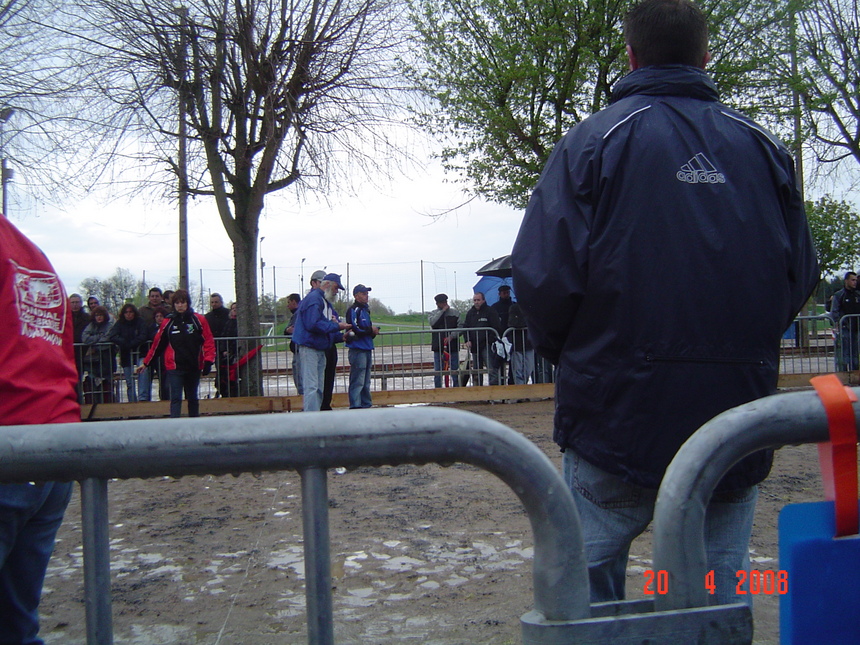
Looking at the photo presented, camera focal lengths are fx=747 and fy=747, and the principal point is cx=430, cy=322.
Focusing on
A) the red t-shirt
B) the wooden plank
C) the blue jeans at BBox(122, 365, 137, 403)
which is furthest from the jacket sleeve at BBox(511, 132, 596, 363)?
the blue jeans at BBox(122, 365, 137, 403)

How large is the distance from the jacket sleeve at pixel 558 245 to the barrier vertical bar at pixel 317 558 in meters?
0.73

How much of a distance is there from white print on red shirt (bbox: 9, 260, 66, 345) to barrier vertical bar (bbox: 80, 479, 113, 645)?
0.85 metres

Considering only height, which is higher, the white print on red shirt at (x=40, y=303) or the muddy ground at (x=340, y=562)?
the white print on red shirt at (x=40, y=303)

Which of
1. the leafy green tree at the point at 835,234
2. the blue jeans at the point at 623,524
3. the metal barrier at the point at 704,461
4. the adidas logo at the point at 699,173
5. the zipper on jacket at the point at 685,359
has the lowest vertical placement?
the blue jeans at the point at 623,524

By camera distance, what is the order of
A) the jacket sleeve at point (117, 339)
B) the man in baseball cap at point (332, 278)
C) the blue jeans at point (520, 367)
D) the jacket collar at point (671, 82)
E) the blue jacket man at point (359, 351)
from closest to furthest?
1. the jacket collar at point (671, 82)
2. the man in baseball cap at point (332, 278)
3. the blue jacket man at point (359, 351)
4. the jacket sleeve at point (117, 339)
5. the blue jeans at point (520, 367)

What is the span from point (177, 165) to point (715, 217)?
1095 cm

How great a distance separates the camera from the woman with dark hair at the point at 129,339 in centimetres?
1087

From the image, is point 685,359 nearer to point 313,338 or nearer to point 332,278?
point 313,338

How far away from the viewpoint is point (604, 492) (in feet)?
6.23

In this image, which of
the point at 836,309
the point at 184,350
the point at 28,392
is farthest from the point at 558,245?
the point at 836,309

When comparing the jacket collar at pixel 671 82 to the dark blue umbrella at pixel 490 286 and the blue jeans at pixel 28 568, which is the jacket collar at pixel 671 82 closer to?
the blue jeans at pixel 28 568

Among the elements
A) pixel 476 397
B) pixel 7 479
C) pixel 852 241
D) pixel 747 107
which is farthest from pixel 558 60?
pixel 852 241

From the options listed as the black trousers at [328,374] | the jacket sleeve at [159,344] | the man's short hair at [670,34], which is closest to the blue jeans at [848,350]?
the black trousers at [328,374]

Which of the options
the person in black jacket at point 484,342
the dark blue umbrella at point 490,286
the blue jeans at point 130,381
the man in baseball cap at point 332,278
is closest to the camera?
the man in baseball cap at point 332,278
